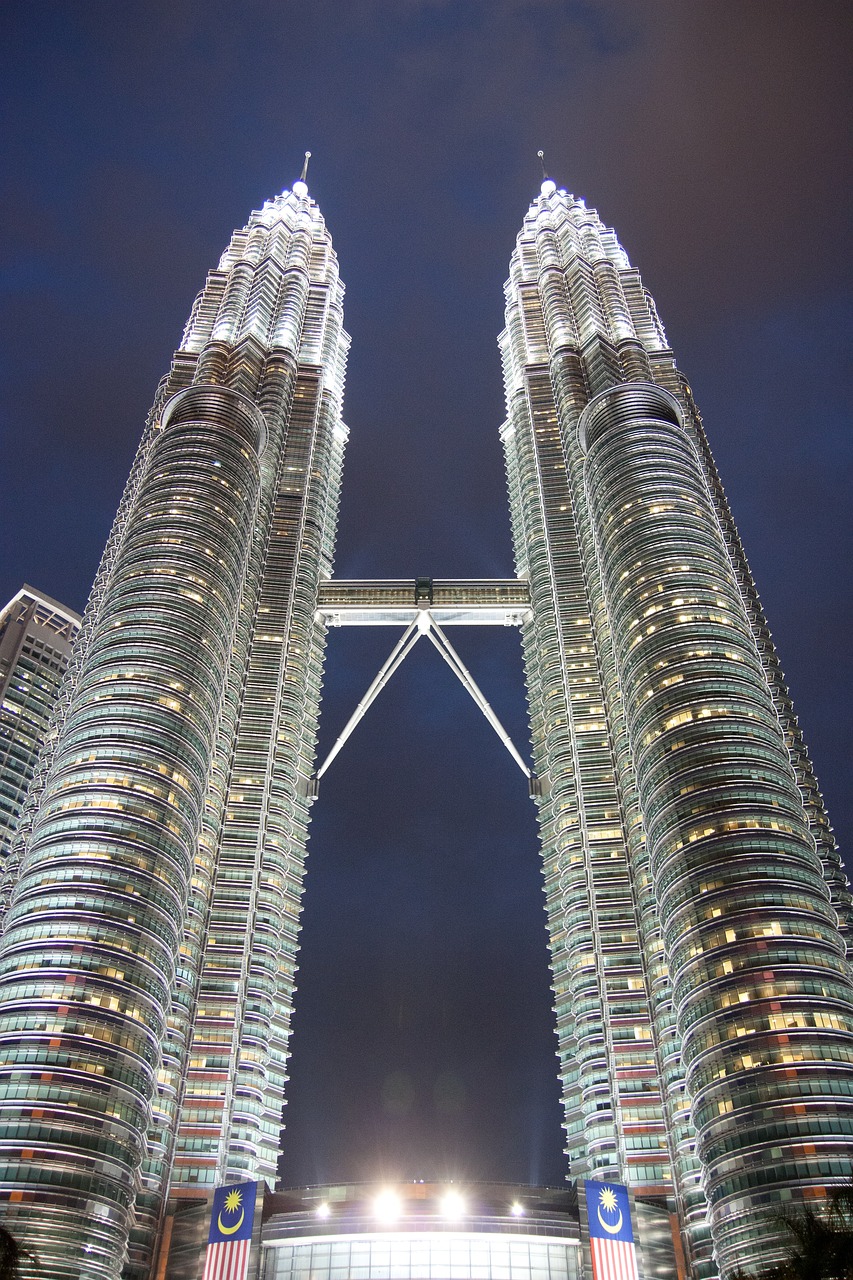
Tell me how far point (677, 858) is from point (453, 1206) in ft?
139

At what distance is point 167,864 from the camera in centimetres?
12225

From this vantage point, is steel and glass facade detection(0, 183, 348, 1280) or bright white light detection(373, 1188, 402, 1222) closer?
steel and glass facade detection(0, 183, 348, 1280)

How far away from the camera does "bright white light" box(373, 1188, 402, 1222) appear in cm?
10619

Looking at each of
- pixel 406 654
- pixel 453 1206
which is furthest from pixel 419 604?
pixel 453 1206

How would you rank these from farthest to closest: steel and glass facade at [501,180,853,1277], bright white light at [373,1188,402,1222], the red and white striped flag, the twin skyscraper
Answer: bright white light at [373,1188,402,1222] < the twin skyscraper < steel and glass facade at [501,180,853,1277] < the red and white striped flag

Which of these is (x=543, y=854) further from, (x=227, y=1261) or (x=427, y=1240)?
(x=227, y=1261)

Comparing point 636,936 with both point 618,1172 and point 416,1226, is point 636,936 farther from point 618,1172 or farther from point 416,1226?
point 416,1226

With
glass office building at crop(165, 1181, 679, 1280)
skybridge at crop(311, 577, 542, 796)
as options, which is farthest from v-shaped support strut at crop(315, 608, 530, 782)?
glass office building at crop(165, 1181, 679, 1280)

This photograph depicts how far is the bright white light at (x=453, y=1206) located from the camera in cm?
10669

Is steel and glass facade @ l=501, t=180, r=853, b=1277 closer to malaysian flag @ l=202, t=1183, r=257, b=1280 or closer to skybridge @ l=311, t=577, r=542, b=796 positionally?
skybridge @ l=311, t=577, r=542, b=796

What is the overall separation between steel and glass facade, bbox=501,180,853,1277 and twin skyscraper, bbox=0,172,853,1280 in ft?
1.13

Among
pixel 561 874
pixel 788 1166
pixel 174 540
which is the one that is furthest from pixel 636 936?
pixel 174 540

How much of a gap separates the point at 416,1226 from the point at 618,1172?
2277cm

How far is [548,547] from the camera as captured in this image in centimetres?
17975
